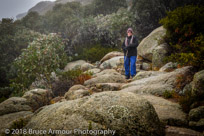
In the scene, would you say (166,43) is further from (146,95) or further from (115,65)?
(146,95)

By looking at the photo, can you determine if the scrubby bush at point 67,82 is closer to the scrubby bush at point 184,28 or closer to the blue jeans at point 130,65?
the blue jeans at point 130,65

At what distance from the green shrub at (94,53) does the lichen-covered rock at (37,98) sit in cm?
908

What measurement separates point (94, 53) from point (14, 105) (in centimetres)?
1111

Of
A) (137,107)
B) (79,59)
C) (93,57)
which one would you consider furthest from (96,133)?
(79,59)

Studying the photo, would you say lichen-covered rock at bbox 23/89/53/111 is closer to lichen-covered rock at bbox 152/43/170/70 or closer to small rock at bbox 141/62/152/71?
lichen-covered rock at bbox 152/43/170/70

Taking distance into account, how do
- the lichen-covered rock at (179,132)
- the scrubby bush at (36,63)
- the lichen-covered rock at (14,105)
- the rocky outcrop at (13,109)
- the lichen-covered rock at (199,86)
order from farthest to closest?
the scrubby bush at (36,63), the lichen-covered rock at (14,105), the rocky outcrop at (13,109), the lichen-covered rock at (199,86), the lichen-covered rock at (179,132)

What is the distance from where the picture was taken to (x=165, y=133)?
2822mm

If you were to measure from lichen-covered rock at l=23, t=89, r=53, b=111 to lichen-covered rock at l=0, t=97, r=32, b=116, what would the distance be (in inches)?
11.0

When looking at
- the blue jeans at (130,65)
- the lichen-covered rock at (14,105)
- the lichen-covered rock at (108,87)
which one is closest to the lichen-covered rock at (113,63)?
the blue jeans at (130,65)

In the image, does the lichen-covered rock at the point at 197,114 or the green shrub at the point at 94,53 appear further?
the green shrub at the point at 94,53

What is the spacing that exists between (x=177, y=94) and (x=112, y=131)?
2981 millimetres

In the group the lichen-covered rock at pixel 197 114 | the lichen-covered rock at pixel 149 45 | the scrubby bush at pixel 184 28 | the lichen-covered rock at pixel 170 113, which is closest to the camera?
the lichen-covered rock at pixel 197 114

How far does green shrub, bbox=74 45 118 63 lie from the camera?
15445 millimetres

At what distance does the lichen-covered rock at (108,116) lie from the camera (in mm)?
2414
